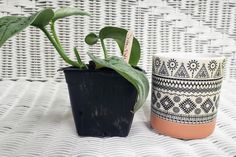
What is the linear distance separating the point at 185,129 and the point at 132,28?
36cm

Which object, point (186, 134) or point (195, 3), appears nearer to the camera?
point (186, 134)

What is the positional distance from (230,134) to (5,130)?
30 cm

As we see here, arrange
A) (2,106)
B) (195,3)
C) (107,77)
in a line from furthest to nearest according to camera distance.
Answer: (195,3) → (2,106) → (107,77)

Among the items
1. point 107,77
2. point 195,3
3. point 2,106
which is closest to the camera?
point 107,77

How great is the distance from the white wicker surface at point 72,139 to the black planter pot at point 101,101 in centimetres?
1

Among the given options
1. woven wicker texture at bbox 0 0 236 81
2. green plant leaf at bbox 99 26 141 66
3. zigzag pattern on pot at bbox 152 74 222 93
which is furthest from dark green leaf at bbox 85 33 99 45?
woven wicker texture at bbox 0 0 236 81

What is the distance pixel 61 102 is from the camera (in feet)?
1.74

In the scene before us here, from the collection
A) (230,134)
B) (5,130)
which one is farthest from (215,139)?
(5,130)

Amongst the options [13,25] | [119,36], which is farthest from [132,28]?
[13,25]

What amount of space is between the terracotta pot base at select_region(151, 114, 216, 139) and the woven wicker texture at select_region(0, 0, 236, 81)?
341 millimetres

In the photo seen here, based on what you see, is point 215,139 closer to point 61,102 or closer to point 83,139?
point 83,139

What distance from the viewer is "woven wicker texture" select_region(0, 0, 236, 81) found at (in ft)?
2.16

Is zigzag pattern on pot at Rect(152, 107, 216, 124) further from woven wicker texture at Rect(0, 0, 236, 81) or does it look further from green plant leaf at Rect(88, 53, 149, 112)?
woven wicker texture at Rect(0, 0, 236, 81)

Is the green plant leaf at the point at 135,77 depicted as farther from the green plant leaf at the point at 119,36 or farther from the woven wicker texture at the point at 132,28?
the woven wicker texture at the point at 132,28
